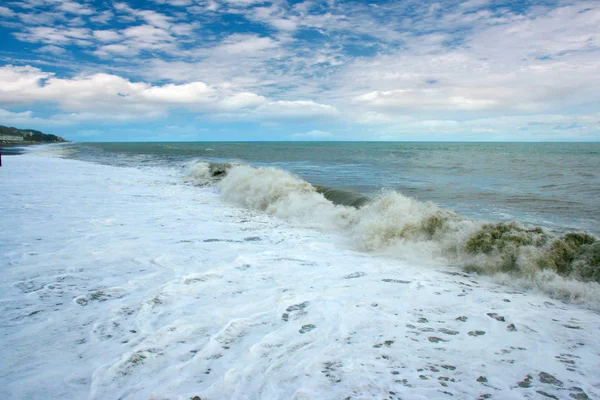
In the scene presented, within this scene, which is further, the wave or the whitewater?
the wave

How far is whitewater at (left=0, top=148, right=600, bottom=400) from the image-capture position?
3010 mm

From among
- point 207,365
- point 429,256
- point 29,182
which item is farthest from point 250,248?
point 29,182

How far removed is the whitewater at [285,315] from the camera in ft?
9.87

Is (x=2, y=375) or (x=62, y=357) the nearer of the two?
(x=2, y=375)

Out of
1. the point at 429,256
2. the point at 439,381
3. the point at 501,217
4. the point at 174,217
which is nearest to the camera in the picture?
the point at 439,381

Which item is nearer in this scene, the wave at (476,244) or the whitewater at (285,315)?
the whitewater at (285,315)

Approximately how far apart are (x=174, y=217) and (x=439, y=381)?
7.97 meters

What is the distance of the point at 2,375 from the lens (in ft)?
9.93

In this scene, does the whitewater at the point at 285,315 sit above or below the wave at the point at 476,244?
below

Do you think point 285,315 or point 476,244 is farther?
point 476,244

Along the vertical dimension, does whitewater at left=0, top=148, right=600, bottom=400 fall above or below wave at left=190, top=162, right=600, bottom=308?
below

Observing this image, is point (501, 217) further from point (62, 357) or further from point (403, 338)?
point (62, 357)

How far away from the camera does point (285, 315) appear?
4250 mm

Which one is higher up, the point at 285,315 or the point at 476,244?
the point at 476,244
